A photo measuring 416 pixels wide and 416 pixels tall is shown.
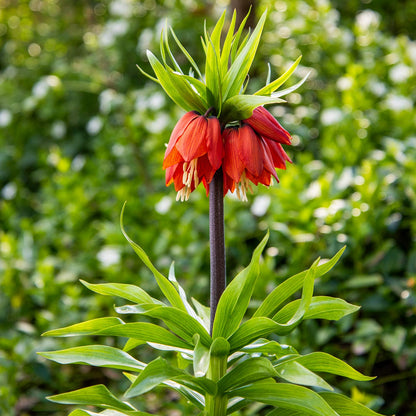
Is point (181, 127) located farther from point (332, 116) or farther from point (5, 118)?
point (5, 118)

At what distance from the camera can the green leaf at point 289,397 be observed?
0.69 meters

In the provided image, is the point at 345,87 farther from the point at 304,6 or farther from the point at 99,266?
the point at 99,266

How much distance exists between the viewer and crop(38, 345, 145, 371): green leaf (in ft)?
2.48

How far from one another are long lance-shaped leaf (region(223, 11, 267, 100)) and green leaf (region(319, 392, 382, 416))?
495 mm

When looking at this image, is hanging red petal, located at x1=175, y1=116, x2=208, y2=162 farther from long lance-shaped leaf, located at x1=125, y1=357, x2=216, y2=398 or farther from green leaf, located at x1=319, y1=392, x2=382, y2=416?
green leaf, located at x1=319, y1=392, x2=382, y2=416

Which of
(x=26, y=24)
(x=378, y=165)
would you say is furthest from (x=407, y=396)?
(x=26, y=24)

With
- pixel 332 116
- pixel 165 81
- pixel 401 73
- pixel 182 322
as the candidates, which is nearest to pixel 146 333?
pixel 182 322

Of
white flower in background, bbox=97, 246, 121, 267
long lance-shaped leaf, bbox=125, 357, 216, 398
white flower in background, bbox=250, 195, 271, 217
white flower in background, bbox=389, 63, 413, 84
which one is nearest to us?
long lance-shaped leaf, bbox=125, 357, 216, 398

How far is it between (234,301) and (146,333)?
5.6 inches

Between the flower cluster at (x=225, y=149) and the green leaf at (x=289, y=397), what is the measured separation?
30 cm

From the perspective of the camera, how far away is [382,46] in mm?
2768

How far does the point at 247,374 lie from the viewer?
0.75 metres

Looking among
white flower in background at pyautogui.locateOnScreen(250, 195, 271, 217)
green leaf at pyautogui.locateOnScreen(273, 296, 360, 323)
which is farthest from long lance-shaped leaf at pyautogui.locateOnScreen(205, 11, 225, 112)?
white flower in background at pyautogui.locateOnScreen(250, 195, 271, 217)

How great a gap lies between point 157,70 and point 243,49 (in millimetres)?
131
